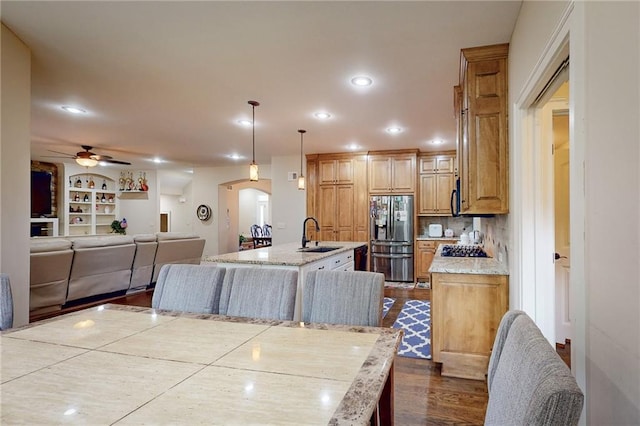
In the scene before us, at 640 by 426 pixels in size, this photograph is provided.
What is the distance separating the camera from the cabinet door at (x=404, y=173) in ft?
21.9

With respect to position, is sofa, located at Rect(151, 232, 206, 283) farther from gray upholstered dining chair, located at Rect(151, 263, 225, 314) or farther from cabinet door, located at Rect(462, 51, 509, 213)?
cabinet door, located at Rect(462, 51, 509, 213)

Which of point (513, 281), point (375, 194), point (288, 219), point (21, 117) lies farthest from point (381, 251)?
point (21, 117)

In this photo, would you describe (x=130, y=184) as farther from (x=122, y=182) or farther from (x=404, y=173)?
(x=404, y=173)

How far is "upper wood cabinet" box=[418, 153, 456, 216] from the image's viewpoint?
676 centimetres

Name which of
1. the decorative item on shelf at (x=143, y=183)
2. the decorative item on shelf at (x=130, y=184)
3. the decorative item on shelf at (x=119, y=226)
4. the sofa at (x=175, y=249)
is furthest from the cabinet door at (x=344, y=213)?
the decorative item on shelf at (x=119, y=226)

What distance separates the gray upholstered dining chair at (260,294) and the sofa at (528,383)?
104 cm

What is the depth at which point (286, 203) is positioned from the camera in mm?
7359

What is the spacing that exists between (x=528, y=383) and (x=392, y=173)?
6.28 meters

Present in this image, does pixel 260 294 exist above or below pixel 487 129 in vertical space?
below

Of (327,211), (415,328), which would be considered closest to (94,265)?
(327,211)

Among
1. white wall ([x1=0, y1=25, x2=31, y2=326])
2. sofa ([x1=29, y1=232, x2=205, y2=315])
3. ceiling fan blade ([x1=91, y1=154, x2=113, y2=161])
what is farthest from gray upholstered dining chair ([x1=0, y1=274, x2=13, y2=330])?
ceiling fan blade ([x1=91, y1=154, x2=113, y2=161])

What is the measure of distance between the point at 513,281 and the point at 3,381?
266cm

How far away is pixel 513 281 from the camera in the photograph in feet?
8.09

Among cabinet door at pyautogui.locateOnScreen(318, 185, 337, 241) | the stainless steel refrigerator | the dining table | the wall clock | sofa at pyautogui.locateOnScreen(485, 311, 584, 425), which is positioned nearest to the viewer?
sofa at pyautogui.locateOnScreen(485, 311, 584, 425)
